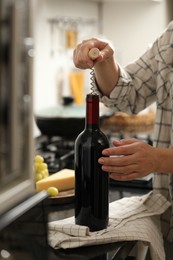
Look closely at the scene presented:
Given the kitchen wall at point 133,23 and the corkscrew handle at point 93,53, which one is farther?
the kitchen wall at point 133,23

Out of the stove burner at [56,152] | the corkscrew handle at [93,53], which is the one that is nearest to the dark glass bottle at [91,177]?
the corkscrew handle at [93,53]

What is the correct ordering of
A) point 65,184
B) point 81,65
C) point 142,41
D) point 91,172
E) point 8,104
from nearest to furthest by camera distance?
point 8,104
point 91,172
point 81,65
point 65,184
point 142,41

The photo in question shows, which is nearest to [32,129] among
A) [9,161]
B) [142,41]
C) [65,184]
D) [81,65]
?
[9,161]

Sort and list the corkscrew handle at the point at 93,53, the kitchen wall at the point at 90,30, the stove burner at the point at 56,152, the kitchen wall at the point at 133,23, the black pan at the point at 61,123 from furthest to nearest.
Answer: the kitchen wall at the point at 133,23
the kitchen wall at the point at 90,30
the black pan at the point at 61,123
the stove burner at the point at 56,152
the corkscrew handle at the point at 93,53

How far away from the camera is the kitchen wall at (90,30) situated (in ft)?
A: 7.10

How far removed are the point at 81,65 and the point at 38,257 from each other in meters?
0.42

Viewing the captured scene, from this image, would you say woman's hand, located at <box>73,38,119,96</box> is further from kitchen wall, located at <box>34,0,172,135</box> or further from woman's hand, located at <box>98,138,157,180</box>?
kitchen wall, located at <box>34,0,172,135</box>

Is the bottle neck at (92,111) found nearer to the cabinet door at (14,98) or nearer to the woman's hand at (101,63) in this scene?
the woman's hand at (101,63)

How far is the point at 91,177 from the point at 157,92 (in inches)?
15.4

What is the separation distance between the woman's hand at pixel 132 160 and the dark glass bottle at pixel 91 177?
0.03 m

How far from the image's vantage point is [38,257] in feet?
1.69

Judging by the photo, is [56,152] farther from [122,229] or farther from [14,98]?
[14,98]

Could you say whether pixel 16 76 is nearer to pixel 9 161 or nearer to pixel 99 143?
pixel 9 161

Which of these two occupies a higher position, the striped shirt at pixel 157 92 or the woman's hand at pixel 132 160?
the striped shirt at pixel 157 92
